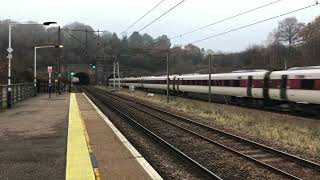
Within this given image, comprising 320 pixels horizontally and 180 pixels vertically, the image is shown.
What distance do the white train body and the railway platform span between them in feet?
38.0

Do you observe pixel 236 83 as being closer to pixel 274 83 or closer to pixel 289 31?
pixel 274 83

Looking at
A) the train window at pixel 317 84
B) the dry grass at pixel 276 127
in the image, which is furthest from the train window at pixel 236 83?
the train window at pixel 317 84

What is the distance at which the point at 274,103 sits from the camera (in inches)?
1267

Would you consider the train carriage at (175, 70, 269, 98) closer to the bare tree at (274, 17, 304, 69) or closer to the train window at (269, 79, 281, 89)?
the train window at (269, 79, 281, 89)

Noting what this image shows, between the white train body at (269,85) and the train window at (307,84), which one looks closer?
the train window at (307,84)

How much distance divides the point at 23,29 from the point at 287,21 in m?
60.6

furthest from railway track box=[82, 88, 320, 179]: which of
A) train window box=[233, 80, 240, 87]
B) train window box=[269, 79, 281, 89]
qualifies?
train window box=[233, 80, 240, 87]

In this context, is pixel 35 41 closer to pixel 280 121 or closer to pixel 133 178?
pixel 280 121

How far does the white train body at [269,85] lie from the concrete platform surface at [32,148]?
12.6m

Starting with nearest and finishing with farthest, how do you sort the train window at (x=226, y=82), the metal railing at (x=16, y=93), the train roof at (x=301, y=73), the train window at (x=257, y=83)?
1. the train roof at (x=301, y=73)
2. the metal railing at (x=16, y=93)
3. the train window at (x=257, y=83)
4. the train window at (x=226, y=82)

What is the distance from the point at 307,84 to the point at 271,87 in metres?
5.33

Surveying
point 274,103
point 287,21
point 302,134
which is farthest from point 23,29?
point 287,21

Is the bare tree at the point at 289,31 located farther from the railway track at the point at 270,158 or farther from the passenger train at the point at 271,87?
the railway track at the point at 270,158

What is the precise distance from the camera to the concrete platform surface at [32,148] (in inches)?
383
